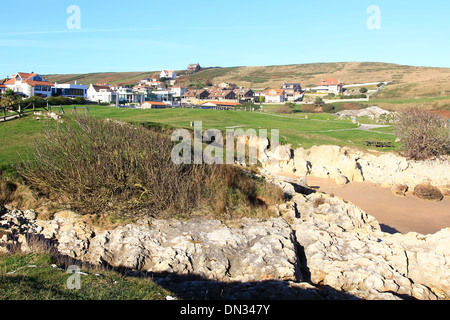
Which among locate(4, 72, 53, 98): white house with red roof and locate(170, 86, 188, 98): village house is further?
locate(170, 86, 188, 98): village house

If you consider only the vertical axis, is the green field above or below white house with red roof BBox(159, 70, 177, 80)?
below

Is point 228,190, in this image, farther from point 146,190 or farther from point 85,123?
point 85,123

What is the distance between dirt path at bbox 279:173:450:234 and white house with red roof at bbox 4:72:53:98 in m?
58.2

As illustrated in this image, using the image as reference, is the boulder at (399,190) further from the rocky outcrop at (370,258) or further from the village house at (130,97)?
the village house at (130,97)

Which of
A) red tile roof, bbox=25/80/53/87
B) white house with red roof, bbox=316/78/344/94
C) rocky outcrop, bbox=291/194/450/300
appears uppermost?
white house with red roof, bbox=316/78/344/94

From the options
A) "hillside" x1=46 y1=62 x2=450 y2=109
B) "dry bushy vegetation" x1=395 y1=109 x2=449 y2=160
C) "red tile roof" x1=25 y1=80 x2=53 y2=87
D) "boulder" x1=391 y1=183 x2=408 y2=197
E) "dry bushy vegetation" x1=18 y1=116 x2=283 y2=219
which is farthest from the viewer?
"hillside" x1=46 y1=62 x2=450 y2=109

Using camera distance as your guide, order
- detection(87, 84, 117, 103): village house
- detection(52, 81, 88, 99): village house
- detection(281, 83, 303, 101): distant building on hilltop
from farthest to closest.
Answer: detection(281, 83, 303, 101): distant building on hilltop < detection(87, 84, 117, 103): village house < detection(52, 81, 88, 99): village house

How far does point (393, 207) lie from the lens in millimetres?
21219

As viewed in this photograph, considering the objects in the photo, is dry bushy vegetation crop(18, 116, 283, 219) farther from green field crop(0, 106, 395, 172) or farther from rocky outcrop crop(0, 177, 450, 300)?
green field crop(0, 106, 395, 172)

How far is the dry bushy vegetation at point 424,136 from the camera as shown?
1116 inches

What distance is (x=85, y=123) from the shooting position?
12133 millimetres

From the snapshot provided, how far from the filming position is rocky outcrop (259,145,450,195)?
2667cm

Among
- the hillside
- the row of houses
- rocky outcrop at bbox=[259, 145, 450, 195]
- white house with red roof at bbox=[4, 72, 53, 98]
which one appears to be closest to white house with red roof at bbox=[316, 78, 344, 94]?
the row of houses

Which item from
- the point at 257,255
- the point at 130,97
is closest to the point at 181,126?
the point at 257,255
